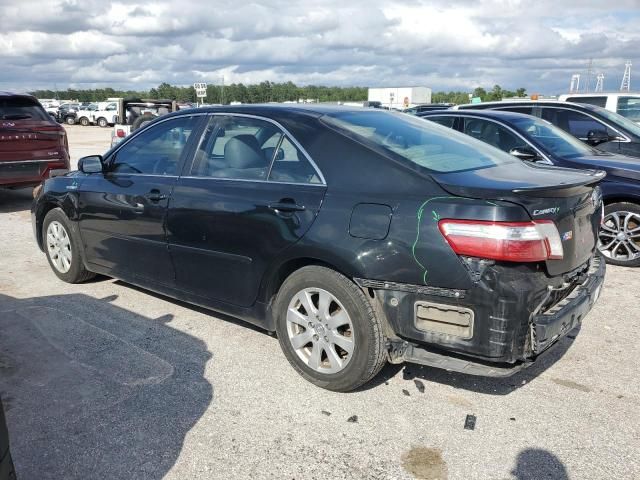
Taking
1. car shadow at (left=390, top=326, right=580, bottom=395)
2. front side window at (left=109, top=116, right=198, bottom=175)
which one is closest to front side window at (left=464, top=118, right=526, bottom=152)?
car shadow at (left=390, top=326, right=580, bottom=395)

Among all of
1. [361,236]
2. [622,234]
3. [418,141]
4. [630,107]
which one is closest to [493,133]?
[622,234]

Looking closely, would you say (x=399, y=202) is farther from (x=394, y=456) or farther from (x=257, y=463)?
(x=257, y=463)

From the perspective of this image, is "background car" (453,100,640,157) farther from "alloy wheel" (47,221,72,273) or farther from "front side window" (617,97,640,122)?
"alloy wheel" (47,221,72,273)

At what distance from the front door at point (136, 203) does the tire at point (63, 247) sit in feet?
0.67

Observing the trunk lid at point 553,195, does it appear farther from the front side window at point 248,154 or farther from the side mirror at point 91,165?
the side mirror at point 91,165

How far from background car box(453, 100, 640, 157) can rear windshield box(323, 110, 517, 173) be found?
4111 mm

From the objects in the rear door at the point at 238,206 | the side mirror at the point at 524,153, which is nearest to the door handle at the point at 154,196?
the rear door at the point at 238,206

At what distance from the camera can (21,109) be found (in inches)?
366

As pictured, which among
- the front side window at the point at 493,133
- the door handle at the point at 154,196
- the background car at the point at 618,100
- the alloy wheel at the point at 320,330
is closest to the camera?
the alloy wheel at the point at 320,330

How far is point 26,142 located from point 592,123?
8458 millimetres

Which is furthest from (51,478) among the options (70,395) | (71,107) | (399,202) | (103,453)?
(71,107)

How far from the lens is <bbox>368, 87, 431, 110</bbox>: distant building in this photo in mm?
48812

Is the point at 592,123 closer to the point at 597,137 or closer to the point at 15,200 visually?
the point at 597,137

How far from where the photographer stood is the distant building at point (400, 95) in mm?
48812
